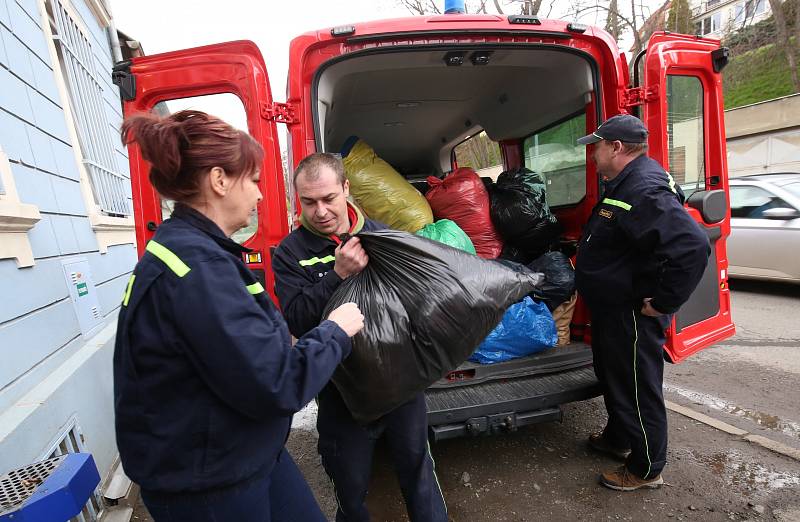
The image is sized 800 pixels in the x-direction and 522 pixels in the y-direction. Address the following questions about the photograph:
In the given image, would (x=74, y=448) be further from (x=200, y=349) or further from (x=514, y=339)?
(x=514, y=339)

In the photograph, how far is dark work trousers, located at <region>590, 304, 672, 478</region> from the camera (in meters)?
2.13

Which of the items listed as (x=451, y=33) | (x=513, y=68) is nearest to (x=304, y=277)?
(x=451, y=33)

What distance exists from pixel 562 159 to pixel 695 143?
1.11m

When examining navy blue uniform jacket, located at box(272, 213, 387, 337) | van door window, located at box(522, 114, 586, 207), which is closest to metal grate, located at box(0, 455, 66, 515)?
navy blue uniform jacket, located at box(272, 213, 387, 337)

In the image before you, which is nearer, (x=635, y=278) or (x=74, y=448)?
(x=635, y=278)

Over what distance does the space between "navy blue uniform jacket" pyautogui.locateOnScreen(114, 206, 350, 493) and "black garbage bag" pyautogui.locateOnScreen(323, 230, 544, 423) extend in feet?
1.32

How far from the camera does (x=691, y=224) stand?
1874 mm

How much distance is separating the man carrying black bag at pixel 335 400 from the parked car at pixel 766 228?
18.8ft

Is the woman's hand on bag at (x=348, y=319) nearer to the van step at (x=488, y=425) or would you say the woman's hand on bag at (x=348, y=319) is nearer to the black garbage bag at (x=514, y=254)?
the van step at (x=488, y=425)

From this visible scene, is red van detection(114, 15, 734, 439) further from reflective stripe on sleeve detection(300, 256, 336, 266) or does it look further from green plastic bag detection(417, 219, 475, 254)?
green plastic bag detection(417, 219, 475, 254)

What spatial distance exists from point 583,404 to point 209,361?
3.11 metres

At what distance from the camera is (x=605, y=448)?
2.57m

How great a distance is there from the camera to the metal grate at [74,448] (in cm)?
203

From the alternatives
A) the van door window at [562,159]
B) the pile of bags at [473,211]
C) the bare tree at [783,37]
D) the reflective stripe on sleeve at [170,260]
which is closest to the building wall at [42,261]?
the reflective stripe on sleeve at [170,260]
